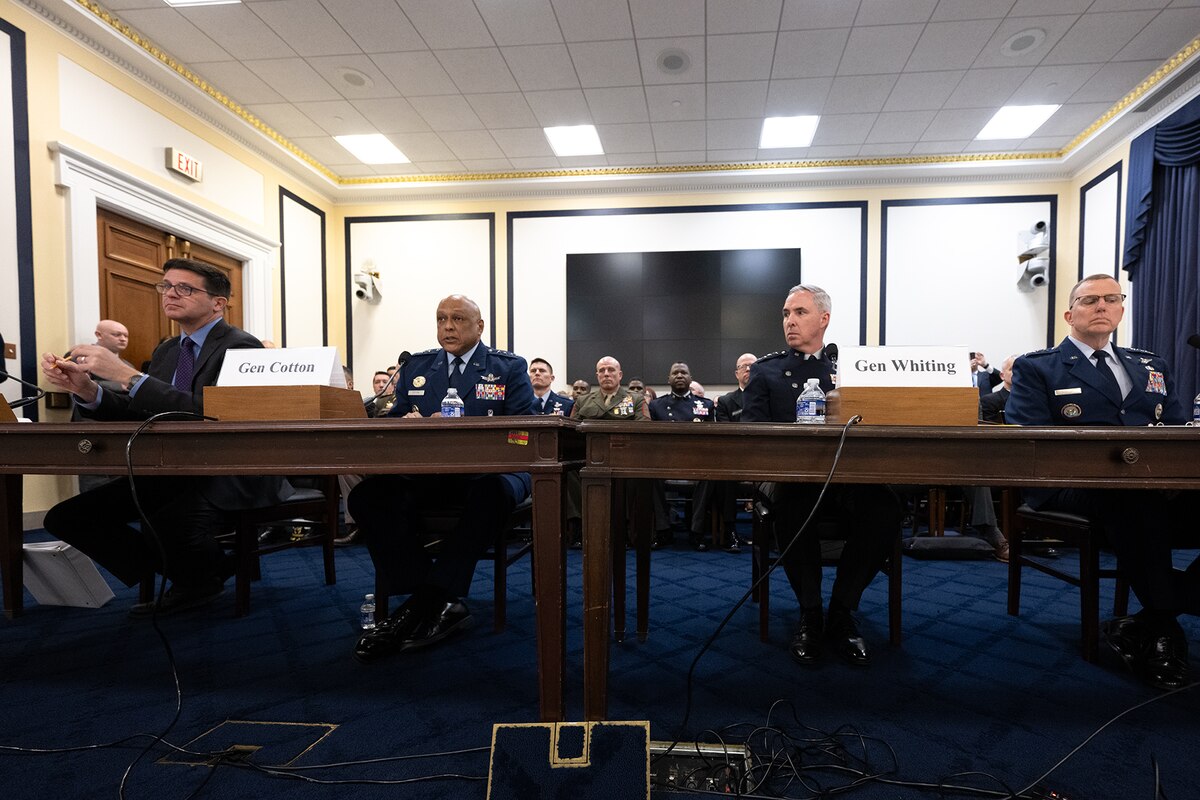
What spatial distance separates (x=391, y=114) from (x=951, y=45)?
4127 millimetres

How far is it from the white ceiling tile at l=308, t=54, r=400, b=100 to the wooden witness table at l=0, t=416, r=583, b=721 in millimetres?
3785

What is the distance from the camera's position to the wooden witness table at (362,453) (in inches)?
43.4

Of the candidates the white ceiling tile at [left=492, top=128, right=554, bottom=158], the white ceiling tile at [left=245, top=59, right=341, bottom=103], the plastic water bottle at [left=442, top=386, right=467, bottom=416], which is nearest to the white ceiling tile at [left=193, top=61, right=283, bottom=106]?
the white ceiling tile at [left=245, top=59, right=341, bottom=103]

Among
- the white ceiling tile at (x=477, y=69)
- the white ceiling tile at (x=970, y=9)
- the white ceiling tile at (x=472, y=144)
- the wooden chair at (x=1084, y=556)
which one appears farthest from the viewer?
the white ceiling tile at (x=472, y=144)

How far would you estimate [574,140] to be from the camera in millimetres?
5344

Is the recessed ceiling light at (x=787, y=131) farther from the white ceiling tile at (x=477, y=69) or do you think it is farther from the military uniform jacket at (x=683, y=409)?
the military uniform jacket at (x=683, y=409)

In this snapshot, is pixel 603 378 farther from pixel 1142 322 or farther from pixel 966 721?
pixel 1142 322

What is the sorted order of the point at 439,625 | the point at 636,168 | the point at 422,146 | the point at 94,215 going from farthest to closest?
1. the point at 636,168
2. the point at 422,146
3. the point at 94,215
4. the point at 439,625

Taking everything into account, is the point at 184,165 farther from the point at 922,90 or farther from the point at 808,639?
the point at 922,90

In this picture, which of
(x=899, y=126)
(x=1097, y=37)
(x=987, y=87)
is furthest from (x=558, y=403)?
(x=1097, y=37)

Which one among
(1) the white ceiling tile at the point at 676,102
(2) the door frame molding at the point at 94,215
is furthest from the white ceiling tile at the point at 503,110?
(2) the door frame molding at the point at 94,215

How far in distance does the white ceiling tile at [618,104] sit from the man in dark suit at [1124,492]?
139 inches

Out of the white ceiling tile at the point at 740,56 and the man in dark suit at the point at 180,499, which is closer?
the man in dark suit at the point at 180,499

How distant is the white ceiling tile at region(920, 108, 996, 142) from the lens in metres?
4.72
